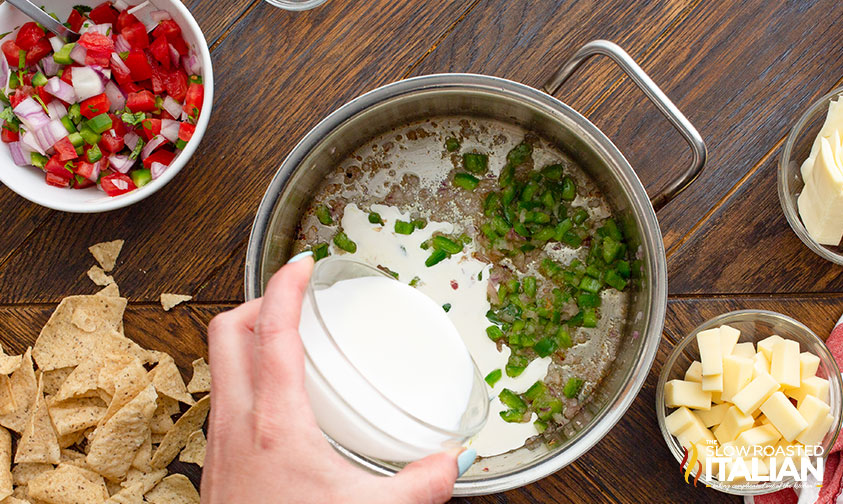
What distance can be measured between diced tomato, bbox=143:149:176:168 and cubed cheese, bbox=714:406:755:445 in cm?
117

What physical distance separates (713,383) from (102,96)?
126 cm

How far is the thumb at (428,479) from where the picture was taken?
807 millimetres

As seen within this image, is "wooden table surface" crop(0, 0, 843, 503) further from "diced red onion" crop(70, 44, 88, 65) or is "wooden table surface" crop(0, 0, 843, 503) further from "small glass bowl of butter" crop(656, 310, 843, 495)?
"diced red onion" crop(70, 44, 88, 65)

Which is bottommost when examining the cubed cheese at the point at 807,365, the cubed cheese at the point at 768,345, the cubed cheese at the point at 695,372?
the cubed cheese at the point at 695,372

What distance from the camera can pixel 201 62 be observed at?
1235 millimetres

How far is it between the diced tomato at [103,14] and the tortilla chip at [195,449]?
0.82m

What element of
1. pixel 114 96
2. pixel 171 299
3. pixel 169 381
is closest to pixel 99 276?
pixel 171 299

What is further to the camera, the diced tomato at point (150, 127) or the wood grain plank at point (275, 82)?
the wood grain plank at point (275, 82)

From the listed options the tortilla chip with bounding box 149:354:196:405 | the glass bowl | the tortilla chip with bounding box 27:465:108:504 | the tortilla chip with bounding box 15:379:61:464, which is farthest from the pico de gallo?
the glass bowl

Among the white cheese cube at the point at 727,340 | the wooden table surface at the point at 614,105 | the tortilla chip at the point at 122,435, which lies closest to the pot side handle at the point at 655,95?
the wooden table surface at the point at 614,105

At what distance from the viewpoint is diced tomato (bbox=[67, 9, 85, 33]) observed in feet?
4.16

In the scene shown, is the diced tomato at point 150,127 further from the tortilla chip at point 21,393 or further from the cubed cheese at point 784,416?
the cubed cheese at point 784,416

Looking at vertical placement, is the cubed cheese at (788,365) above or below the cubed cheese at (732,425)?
above

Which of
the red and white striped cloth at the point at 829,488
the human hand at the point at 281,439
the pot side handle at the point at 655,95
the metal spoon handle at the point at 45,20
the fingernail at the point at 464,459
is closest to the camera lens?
the human hand at the point at 281,439
